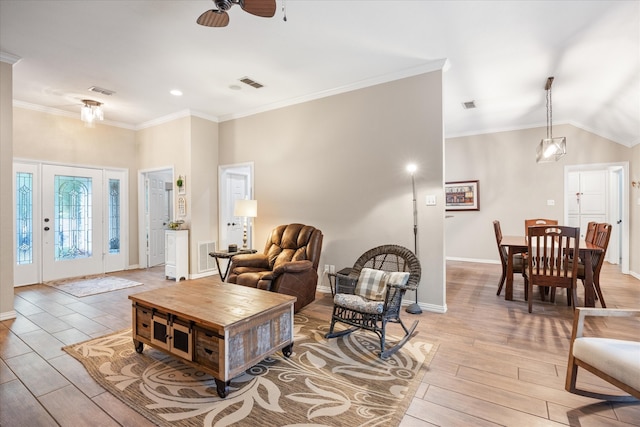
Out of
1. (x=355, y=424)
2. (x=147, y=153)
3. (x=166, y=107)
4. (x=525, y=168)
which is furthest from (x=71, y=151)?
(x=525, y=168)

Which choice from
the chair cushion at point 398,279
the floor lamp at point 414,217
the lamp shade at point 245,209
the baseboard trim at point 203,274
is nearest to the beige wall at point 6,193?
the baseboard trim at point 203,274

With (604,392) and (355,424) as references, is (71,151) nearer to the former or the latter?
(355,424)

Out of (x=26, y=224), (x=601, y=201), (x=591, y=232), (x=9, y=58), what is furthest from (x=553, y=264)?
(x=26, y=224)

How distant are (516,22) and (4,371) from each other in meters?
5.11

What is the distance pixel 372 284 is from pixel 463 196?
481 centimetres

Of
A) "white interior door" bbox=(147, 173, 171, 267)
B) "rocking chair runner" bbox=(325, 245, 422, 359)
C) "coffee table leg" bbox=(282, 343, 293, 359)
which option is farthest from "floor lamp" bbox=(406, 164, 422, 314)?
"white interior door" bbox=(147, 173, 171, 267)

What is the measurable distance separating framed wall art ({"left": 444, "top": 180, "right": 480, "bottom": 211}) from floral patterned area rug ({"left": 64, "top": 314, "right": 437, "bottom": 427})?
4.76m

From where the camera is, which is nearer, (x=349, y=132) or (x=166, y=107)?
(x=349, y=132)

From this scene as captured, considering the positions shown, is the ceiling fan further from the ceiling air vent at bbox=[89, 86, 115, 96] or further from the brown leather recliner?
the ceiling air vent at bbox=[89, 86, 115, 96]

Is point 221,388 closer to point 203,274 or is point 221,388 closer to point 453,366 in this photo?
point 453,366

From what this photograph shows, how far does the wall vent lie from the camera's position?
541cm

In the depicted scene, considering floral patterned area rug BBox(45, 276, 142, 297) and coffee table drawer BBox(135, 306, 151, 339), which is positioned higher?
coffee table drawer BBox(135, 306, 151, 339)

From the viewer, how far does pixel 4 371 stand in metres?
2.30

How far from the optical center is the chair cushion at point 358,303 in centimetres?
252
